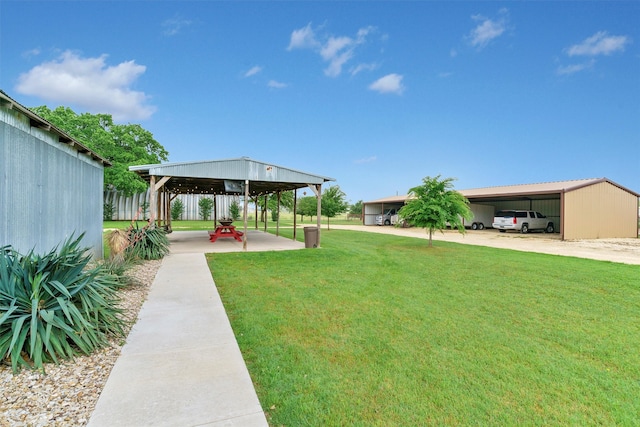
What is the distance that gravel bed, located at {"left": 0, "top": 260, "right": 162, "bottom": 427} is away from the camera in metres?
2.30

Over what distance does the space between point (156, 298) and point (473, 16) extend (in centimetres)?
1855

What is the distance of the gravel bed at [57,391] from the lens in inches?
90.5

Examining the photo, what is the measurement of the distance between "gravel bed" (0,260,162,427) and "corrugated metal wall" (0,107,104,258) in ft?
9.46

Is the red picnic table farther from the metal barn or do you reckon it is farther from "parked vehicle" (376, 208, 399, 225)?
"parked vehicle" (376, 208, 399, 225)

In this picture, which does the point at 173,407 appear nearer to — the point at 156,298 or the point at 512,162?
the point at 156,298

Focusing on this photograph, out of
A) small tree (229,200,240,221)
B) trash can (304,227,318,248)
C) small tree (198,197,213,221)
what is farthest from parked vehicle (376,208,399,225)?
trash can (304,227,318,248)

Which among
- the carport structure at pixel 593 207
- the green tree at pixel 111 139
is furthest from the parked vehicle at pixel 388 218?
the green tree at pixel 111 139

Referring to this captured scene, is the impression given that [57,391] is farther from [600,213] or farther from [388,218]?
[388,218]

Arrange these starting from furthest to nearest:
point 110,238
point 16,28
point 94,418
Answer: point 16,28 < point 110,238 < point 94,418

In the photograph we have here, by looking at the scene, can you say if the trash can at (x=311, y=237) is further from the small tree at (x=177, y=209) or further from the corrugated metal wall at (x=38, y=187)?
the small tree at (x=177, y=209)

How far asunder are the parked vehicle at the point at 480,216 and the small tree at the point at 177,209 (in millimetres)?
29149

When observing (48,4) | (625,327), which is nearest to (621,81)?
(625,327)

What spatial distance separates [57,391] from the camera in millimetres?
2648

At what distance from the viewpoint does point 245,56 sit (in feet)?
64.5
